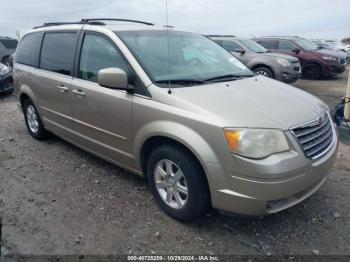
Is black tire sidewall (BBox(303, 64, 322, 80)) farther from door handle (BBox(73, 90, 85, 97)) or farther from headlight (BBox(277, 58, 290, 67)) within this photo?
door handle (BBox(73, 90, 85, 97))

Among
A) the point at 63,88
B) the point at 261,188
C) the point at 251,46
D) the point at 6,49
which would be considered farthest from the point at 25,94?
the point at 6,49

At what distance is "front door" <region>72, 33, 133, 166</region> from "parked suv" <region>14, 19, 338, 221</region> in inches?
0.5

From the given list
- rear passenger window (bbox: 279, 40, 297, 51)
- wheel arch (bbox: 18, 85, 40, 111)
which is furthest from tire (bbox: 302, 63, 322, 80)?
wheel arch (bbox: 18, 85, 40, 111)

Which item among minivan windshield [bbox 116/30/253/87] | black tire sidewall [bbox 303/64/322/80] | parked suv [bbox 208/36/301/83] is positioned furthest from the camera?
black tire sidewall [bbox 303/64/322/80]

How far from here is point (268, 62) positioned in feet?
34.6

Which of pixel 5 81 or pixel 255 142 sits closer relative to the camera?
pixel 255 142

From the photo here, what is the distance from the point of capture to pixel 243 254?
2820 millimetres

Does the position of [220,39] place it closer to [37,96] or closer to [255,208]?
[37,96]

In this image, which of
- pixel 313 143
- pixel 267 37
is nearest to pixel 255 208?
pixel 313 143

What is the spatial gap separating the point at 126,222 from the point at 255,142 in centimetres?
144

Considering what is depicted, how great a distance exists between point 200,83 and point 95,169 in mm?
1862

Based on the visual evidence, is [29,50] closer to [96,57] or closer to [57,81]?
[57,81]

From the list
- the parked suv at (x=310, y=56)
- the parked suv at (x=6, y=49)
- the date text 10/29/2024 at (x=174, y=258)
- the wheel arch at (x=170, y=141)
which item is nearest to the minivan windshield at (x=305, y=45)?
the parked suv at (x=310, y=56)

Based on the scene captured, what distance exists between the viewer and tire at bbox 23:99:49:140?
5395mm
